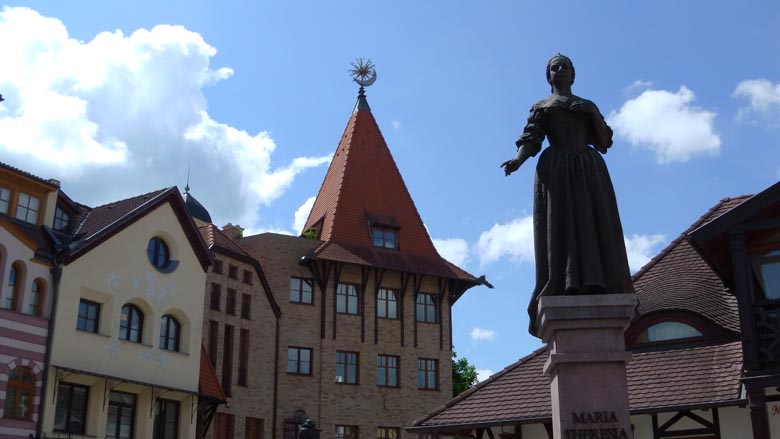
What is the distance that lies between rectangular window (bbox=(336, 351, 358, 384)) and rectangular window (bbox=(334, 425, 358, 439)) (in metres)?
1.84

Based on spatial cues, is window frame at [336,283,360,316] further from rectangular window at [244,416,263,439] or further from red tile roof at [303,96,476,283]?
rectangular window at [244,416,263,439]

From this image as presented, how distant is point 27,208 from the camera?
25469mm

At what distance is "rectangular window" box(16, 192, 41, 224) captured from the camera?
25172 millimetres

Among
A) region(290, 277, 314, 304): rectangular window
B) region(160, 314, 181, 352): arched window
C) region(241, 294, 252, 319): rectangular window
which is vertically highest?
region(290, 277, 314, 304): rectangular window

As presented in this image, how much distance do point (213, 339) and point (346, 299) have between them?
709 cm

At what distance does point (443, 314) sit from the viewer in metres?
41.1

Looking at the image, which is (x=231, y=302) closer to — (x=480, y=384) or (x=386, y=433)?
(x=386, y=433)

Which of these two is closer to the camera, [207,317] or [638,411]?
[638,411]

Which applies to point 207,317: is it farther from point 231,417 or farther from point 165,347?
point 165,347

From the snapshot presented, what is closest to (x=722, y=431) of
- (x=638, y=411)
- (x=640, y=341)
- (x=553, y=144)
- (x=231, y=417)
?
(x=638, y=411)

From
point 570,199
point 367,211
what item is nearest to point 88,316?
point 367,211

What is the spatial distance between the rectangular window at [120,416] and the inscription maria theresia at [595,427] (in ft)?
67.3

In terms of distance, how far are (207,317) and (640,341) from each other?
1931cm

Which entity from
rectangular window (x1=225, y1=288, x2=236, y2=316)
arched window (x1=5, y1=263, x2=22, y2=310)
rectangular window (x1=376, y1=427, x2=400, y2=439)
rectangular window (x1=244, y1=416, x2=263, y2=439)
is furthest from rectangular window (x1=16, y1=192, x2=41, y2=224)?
rectangular window (x1=376, y1=427, x2=400, y2=439)
